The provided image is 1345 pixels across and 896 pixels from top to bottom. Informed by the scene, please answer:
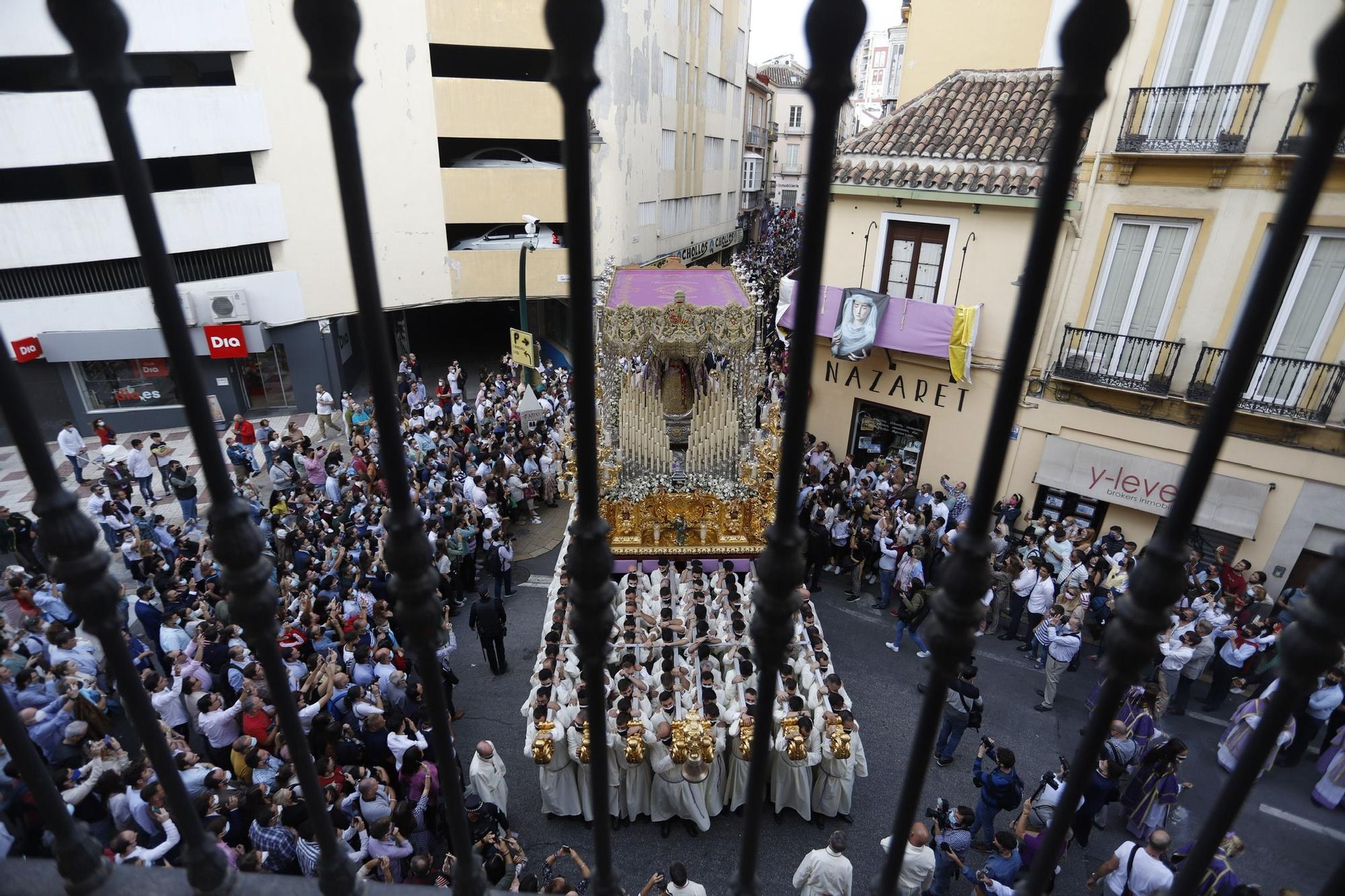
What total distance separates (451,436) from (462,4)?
39.8ft

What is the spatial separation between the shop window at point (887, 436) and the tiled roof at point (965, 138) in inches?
172

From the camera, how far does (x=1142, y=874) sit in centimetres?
537

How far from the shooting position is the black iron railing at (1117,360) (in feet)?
36.0

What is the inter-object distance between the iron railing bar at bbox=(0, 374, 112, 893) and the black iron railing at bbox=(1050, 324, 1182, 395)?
500 inches

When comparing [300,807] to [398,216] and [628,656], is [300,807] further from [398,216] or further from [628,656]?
[398,216]

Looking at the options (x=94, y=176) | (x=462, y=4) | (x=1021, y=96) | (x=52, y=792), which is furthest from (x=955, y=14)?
(x=94, y=176)

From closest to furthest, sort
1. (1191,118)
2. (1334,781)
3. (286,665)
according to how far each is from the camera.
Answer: (286,665), (1334,781), (1191,118)

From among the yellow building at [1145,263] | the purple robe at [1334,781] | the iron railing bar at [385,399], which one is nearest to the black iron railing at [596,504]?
the iron railing bar at [385,399]

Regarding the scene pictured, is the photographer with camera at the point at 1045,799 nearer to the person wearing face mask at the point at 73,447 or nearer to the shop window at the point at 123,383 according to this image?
the person wearing face mask at the point at 73,447

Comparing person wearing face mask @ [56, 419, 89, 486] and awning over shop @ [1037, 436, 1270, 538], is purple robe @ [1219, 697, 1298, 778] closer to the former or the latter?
awning over shop @ [1037, 436, 1270, 538]

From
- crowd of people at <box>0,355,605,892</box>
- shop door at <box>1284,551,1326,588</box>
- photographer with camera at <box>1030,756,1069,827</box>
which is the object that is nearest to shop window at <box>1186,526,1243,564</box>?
shop door at <box>1284,551,1326,588</box>

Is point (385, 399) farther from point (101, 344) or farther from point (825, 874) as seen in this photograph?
point (101, 344)

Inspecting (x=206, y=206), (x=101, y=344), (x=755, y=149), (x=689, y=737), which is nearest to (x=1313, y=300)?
(x=689, y=737)

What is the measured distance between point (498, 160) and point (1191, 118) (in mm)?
16671
